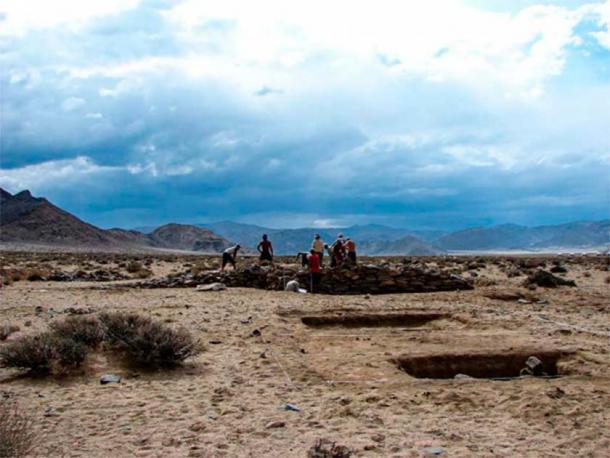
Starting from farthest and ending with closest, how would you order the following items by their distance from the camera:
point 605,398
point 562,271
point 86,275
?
point 562,271, point 86,275, point 605,398

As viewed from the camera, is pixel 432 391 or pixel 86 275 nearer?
pixel 432 391

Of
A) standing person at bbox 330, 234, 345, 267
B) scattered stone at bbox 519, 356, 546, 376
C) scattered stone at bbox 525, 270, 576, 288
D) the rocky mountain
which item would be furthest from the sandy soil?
the rocky mountain

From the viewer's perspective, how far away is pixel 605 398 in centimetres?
719

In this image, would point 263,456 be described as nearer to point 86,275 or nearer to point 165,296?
point 165,296

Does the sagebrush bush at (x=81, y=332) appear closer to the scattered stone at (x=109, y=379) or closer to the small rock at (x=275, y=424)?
the scattered stone at (x=109, y=379)

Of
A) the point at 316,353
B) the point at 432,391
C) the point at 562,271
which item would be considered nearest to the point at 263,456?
the point at 432,391

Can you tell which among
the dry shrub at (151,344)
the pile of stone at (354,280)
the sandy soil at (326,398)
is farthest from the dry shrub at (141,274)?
the dry shrub at (151,344)

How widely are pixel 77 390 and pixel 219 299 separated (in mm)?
9723

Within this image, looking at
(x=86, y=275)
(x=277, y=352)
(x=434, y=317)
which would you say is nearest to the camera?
(x=277, y=352)

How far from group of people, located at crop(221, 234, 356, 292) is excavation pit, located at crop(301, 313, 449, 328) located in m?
5.62

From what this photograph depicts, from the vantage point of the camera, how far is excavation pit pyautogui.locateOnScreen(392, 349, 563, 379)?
9.60 m

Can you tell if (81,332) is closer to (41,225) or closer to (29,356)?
(29,356)

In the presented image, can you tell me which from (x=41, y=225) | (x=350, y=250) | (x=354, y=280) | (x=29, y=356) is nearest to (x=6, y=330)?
(x=29, y=356)

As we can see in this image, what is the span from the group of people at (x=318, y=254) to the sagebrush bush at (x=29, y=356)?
39.8ft
